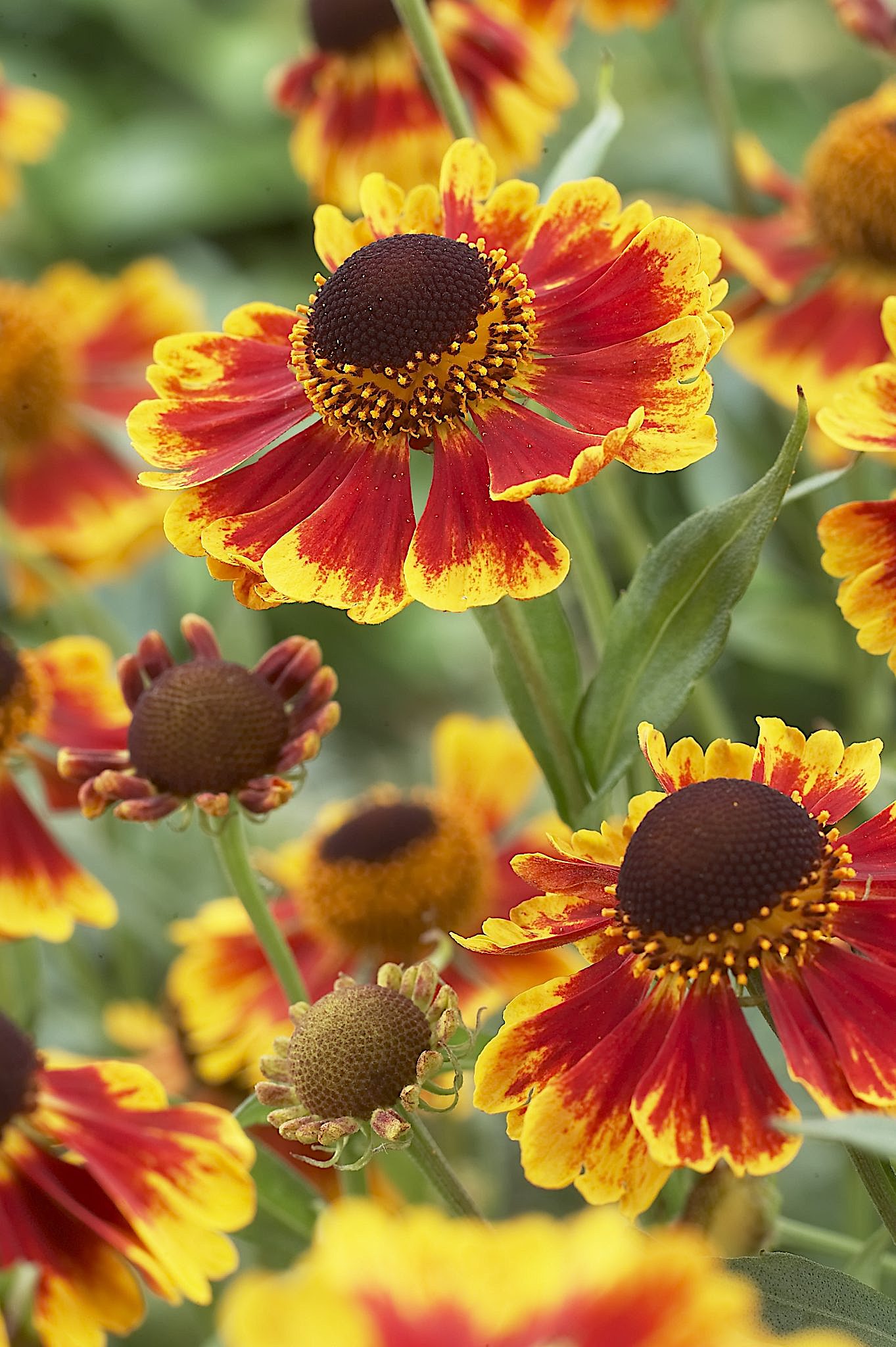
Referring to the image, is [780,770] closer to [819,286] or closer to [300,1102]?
[300,1102]

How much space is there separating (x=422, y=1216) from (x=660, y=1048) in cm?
22

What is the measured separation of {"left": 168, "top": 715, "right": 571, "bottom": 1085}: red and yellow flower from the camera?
3.45 ft

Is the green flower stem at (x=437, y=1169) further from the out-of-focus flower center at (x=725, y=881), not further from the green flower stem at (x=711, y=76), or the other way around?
the green flower stem at (x=711, y=76)

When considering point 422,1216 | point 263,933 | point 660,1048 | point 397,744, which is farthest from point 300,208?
point 422,1216

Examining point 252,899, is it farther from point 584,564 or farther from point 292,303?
point 292,303

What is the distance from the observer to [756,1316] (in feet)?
1.69

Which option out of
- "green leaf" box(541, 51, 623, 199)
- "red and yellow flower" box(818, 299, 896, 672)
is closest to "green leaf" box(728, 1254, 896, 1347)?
"red and yellow flower" box(818, 299, 896, 672)

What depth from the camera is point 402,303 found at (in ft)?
2.10

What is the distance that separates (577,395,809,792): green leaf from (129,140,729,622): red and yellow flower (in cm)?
6

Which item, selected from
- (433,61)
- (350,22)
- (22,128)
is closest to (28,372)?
(22,128)

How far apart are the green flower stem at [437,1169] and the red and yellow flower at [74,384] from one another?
0.89m

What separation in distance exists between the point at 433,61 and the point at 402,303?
216 millimetres

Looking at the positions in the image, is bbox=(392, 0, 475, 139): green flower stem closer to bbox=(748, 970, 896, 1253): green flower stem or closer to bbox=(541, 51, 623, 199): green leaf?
bbox=(541, 51, 623, 199): green leaf

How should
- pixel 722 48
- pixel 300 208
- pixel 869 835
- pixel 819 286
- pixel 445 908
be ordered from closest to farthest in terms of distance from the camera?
pixel 869 835
pixel 445 908
pixel 819 286
pixel 722 48
pixel 300 208
